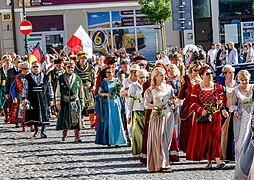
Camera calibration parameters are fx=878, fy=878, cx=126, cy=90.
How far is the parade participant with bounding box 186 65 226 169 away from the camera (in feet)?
44.0

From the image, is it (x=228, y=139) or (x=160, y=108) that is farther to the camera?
(x=228, y=139)

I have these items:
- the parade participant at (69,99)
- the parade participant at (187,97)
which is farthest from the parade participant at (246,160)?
the parade participant at (69,99)

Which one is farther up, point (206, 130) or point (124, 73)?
point (124, 73)

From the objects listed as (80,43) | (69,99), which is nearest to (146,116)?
(69,99)

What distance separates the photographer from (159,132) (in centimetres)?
1342

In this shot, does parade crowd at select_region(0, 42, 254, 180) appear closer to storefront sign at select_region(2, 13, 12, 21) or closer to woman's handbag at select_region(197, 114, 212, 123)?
woman's handbag at select_region(197, 114, 212, 123)

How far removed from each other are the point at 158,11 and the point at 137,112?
1087 inches

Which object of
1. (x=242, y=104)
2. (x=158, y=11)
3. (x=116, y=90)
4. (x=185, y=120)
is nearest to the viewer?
(x=242, y=104)

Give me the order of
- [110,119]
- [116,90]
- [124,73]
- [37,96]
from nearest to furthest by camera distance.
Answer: [116,90] → [110,119] → [124,73] → [37,96]

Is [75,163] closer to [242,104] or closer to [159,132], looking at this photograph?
[159,132]

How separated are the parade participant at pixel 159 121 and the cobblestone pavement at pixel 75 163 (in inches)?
12.6

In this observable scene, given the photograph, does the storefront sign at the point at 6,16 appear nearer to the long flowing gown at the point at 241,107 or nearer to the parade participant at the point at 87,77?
the parade participant at the point at 87,77

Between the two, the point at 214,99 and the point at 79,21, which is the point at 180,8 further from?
the point at 79,21

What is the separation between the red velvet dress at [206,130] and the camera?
44.0 ft
